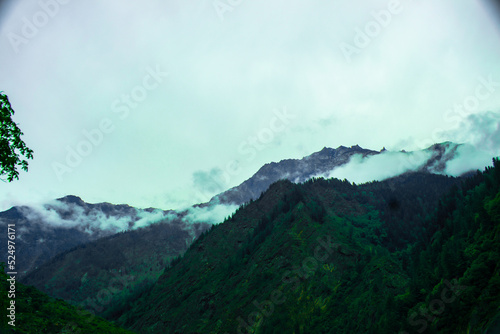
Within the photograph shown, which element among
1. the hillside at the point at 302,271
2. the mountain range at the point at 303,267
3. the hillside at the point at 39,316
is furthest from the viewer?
the mountain range at the point at 303,267

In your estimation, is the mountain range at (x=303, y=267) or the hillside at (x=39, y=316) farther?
the mountain range at (x=303, y=267)

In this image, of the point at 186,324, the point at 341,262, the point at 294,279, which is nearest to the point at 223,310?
the point at 186,324

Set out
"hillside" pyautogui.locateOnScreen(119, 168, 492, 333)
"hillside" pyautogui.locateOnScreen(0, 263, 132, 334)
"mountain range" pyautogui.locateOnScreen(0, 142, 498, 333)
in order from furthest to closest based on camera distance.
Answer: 1. "mountain range" pyautogui.locateOnScreen(0, 142, 498, 333)
2. "hillside" pyautogui.locateOnScreen(119, 168, 492, 333)
3. "hillside" pyautogui.locateOnScreen(0, 263, 132, 334)

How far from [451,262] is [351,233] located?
58.9 m

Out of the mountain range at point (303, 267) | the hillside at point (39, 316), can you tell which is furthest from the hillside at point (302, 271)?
the hillside at point (39, 316)

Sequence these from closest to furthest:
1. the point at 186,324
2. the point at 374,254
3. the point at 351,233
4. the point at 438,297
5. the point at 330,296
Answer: the point at 438,297 → the point at 330,296 → the point at 374,254 → the point at 186,324 → the point at 351,233

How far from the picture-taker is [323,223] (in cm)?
13562

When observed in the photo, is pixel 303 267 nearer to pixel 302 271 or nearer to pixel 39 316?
pixel 302 271

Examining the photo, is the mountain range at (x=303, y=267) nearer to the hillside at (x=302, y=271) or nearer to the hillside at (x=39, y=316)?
the hillside at (x=302, y=271)

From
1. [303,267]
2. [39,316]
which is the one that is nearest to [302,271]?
[303,267]

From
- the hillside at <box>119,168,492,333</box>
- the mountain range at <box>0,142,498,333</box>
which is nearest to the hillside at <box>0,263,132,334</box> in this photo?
the mountain range at <box>0,142,498,333</box>

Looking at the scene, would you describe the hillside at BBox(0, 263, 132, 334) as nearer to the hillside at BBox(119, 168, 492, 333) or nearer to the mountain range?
the mountain range

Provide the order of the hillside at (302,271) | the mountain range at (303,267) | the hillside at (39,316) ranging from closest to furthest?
the hillside at (39,316) → the hillside at (302,271) → the mountain range at (303,267)

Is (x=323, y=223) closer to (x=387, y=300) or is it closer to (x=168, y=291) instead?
(x=387, y=300)
